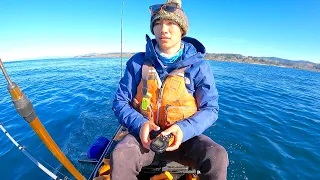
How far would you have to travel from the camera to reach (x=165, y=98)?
9.95 ft

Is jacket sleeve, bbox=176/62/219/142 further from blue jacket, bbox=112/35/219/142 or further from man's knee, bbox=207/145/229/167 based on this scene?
man's knee, bbox=207/145/229/167

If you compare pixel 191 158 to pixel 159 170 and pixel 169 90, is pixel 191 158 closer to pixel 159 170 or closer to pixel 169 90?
pixel 159 170

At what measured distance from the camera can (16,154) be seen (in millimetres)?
6066

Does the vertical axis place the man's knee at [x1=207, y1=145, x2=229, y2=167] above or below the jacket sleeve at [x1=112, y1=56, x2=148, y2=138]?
below

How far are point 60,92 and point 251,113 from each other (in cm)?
1232

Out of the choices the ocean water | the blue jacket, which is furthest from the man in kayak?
the ocean water

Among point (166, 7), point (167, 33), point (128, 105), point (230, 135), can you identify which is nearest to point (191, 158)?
point (128, 105)

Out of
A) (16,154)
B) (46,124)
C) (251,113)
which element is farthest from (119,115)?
(251,113)

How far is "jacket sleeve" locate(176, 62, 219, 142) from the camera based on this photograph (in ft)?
8.80

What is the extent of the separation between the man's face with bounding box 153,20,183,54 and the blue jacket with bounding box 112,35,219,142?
0.17 m

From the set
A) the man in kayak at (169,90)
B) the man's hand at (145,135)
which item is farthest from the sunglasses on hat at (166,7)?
the man's hand at (145,135)

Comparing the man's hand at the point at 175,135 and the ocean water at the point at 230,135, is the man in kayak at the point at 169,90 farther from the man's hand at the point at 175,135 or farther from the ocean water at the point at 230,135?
the ocean water at the point at 230,135

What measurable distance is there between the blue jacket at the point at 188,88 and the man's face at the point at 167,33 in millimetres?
173

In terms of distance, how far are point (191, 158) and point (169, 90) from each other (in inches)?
40.9
